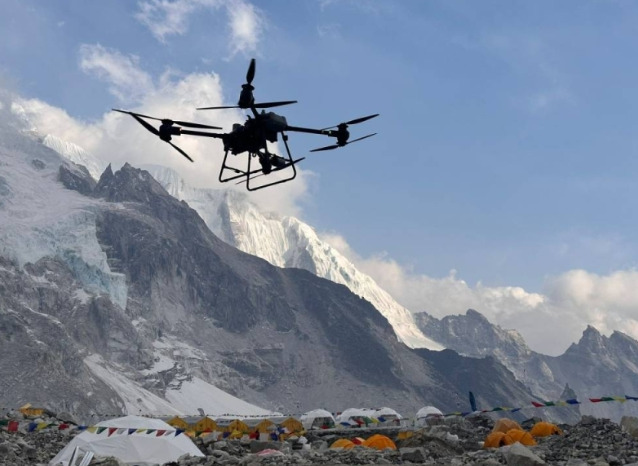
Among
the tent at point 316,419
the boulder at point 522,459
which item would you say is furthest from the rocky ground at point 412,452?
the tent at point 316,419

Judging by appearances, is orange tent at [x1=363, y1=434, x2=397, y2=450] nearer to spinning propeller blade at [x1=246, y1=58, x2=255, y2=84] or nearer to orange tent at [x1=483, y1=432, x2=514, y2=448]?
orange tent at [x1=483, y1=432, x2=514, y2=448]

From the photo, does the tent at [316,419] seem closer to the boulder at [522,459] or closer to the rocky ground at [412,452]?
the rocky ground at [412,452]

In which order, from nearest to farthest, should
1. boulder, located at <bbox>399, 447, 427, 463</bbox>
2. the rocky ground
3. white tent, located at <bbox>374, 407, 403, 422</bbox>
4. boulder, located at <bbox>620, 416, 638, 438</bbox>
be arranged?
the rocky ground → boulder, located at <bbox>399, 447, 427, 463</bbox> → boulder, located at <bbox>620, 416, 638, 438</bbox> → white tent, located at <bbox>374, 407, 403, 422</bbox>

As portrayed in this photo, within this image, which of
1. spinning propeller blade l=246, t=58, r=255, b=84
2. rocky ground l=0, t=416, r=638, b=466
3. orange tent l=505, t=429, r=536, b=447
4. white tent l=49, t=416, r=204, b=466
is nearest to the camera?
spinning propeller blade l=246, t=58, r=255, b=84

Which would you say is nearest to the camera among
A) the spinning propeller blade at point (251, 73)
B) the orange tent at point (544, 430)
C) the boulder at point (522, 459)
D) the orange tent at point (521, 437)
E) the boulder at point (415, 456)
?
the spinning propeller blade at point (251, 73)

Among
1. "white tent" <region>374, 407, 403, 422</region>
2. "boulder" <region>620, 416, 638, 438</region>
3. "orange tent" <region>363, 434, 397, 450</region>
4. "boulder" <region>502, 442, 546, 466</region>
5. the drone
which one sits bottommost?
"orange tent" <region>363, 434, 397, 450</region>

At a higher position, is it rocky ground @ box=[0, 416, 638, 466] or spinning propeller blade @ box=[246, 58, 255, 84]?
spinning propeller blade @ box=[246, 58, 255, 84]

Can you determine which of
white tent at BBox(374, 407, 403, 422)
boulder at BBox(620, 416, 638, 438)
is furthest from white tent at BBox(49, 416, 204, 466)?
white tent at BBox(374, 407, 403, 422)

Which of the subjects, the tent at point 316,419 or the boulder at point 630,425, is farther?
the tent at point 316,419

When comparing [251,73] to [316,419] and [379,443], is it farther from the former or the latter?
[316,419]
